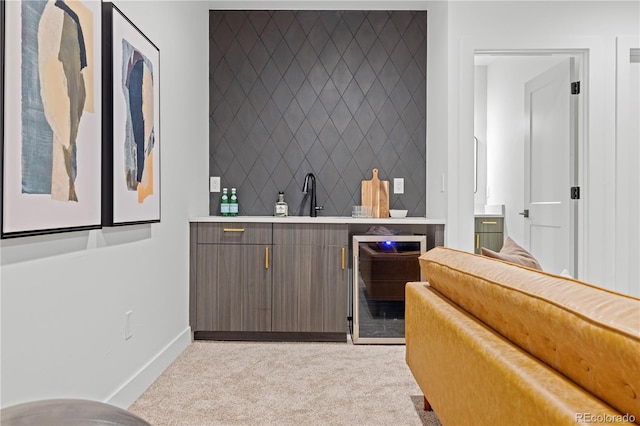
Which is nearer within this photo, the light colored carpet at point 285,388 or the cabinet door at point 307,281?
the light colored carpet at point 285,388

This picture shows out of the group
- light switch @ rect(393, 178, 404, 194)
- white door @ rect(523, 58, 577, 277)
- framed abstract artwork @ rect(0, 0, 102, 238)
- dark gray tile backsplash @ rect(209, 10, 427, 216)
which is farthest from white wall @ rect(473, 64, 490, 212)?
framed abstract artwork @ rect(0, 0, 102, 238)

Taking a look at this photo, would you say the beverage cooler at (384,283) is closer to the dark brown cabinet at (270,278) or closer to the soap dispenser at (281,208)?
the dark brown cabinet at (270,278)

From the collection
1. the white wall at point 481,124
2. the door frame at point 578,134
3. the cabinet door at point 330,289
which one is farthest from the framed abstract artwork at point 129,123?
the white wall at point 481,124

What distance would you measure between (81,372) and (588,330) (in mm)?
1782

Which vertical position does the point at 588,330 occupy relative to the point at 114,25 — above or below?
below

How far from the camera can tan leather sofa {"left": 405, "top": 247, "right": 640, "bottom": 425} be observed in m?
0.82

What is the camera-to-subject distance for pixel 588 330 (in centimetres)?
87

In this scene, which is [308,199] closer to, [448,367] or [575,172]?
[575,172]

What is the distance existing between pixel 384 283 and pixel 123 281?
1857mm

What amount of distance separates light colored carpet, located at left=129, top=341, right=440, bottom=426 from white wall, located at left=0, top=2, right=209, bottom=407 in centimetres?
17

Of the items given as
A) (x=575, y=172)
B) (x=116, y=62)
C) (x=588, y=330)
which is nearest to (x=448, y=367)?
(x=588, y=330)

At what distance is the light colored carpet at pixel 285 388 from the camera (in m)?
2.23

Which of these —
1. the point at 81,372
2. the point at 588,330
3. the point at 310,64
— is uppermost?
the point at 310,64

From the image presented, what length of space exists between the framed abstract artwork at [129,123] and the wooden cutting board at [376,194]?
1824 mm
